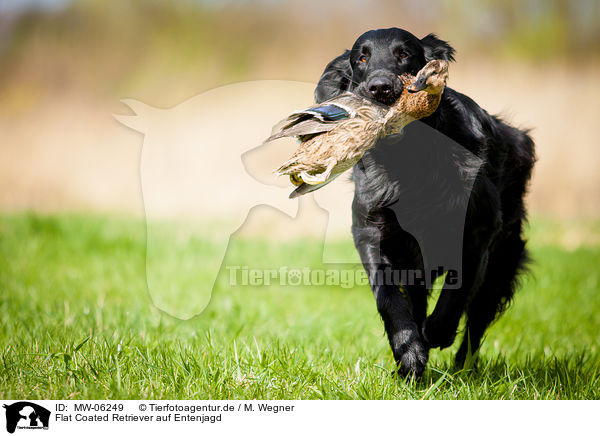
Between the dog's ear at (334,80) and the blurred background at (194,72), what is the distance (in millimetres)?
3472

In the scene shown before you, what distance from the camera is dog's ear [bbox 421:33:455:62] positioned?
251 centimetres

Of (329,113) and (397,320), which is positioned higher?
(329,113)

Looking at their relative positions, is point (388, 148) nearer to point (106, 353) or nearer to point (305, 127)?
point (305, 127)

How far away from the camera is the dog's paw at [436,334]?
236cm

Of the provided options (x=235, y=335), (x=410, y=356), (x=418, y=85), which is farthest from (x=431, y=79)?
(x=235, y=335)

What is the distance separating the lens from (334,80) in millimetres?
2582

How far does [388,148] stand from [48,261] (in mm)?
3738

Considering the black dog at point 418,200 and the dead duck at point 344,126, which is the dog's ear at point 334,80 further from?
the dead duck at point 344,126

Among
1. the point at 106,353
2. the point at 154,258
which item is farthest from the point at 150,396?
the point at 154,258

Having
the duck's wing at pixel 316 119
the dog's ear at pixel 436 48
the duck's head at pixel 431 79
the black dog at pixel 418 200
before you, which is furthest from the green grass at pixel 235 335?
the dog's ear at pixel 436 48

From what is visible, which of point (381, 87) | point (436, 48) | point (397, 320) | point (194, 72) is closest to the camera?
point (381, 87)
